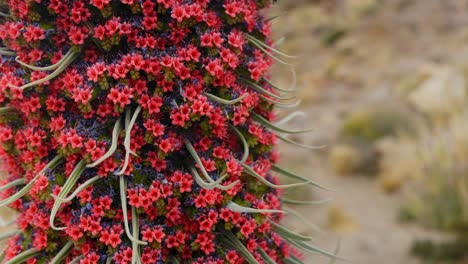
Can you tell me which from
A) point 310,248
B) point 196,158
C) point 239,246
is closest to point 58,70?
point 196,158

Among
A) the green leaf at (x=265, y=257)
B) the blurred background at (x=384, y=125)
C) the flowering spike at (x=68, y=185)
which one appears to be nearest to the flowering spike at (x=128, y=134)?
the flowering spike at (x=68, y=185)

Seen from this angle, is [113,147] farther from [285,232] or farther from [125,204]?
[285,232]

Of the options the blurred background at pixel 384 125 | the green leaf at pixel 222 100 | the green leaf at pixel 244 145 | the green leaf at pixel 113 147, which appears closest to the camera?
the green leaf at pixel 113 147

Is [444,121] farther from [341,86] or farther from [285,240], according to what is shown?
[285,240]

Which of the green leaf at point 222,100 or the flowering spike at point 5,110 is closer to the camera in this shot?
the green leaf at point 222,100

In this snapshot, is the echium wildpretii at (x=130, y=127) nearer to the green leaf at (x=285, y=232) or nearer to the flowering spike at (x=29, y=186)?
the flowering spike at (x=29, y=186)

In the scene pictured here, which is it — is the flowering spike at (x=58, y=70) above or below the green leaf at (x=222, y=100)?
below

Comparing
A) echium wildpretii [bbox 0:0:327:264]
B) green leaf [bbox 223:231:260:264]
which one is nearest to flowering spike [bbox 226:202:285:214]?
echium wildpretii [bbox 0:0:327:264]
